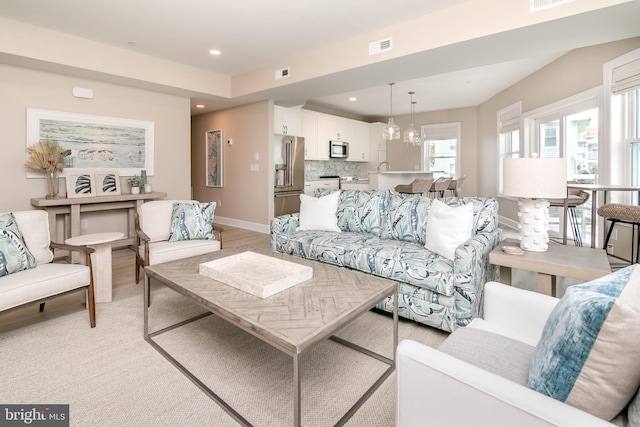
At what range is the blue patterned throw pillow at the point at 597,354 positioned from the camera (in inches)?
31.0

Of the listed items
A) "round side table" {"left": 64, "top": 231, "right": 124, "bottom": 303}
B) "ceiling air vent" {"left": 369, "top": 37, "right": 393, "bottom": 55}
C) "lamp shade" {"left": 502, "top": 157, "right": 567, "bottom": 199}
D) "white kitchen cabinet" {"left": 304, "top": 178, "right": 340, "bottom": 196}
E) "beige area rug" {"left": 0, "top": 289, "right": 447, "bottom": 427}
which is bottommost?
"beige area rug" {"left": 0, "top": 289, "right": 447, "bottom": 427}

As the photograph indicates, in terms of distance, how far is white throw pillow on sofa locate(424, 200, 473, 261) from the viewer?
2.46m

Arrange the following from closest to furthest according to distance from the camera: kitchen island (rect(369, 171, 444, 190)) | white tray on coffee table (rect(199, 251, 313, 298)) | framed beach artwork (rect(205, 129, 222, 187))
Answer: white tray on coffee table (rect(199, 251, 313, 298)) → kitchen island (rect(369, 171, 444, 190)) → framed beach artwork (rect(205, 129, 222, 187))

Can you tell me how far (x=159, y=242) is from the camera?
10.9 feet

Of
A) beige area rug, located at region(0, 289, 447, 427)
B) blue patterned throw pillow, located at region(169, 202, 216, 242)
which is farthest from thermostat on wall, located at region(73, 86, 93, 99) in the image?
beige area rug, located at region(0, 289, 447, 427)

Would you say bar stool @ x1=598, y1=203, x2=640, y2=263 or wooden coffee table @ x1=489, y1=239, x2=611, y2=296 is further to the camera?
bar stool @ x1=598, y1=203, x2=640, y2=263

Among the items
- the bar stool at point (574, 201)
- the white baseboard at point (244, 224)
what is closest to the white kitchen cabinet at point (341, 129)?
the white baseboard at point (244, 224)

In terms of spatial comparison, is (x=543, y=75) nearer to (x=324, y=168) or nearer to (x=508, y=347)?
(x=324, y=168)

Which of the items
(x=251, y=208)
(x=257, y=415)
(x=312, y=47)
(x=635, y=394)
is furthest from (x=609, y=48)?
(x=251, y=208)

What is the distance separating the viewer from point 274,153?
5.99m

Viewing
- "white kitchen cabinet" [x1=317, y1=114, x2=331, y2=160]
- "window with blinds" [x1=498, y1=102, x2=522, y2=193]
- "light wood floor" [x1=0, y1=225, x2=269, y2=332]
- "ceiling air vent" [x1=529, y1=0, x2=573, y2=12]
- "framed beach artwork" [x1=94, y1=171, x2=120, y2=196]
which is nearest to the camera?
"light wood floor" [x1=0, y1=225, x2=269, y2=332]

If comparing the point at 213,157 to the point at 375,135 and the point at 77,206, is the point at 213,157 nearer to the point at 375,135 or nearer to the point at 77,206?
the point at 77,206

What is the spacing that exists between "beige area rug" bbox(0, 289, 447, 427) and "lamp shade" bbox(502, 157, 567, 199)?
1119mm

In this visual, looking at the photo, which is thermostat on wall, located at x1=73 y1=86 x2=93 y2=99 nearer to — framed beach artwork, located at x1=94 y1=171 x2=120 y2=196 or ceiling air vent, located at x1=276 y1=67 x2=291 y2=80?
framed beach artwork, located at x1=94 y1=171 x2=120 y2=196
